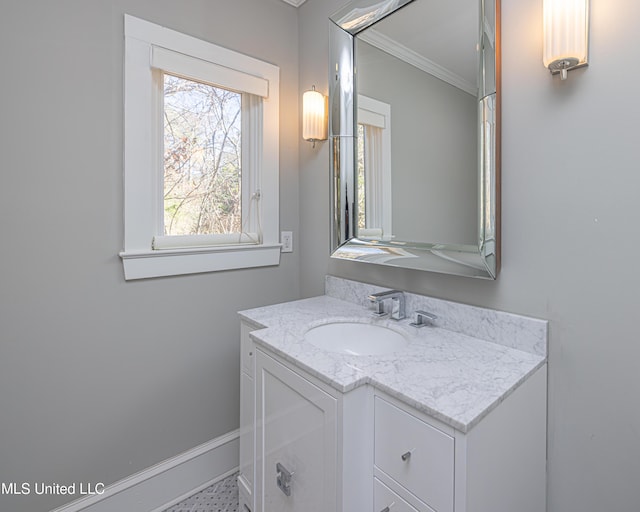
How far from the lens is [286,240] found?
1906 mm

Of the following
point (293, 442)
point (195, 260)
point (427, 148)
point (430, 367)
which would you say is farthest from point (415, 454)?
point (195, 260)

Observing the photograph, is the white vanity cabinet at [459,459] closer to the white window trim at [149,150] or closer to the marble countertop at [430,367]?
the marble countertop at [430,367]

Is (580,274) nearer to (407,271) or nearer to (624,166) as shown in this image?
(624,166)

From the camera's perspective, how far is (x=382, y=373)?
2.94 feet

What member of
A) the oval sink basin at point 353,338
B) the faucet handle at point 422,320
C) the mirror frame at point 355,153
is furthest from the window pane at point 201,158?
the faucet handle at point 422,320

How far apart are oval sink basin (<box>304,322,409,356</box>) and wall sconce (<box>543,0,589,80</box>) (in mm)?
924

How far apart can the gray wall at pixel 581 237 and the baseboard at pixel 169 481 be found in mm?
1364

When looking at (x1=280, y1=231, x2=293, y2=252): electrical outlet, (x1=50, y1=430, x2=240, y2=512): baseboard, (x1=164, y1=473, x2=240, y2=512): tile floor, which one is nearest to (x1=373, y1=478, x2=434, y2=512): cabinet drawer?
(x1=164, y1=473, x2=240, y2=512): tile floor

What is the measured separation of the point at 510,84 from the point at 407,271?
0.71 metres

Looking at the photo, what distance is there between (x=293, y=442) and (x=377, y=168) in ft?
3.44

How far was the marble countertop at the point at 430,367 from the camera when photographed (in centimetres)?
76

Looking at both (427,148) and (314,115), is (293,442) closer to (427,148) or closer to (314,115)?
(427,148)

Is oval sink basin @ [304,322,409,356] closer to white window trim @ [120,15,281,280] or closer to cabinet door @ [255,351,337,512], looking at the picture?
cabinet door @ [255,351,337,512]

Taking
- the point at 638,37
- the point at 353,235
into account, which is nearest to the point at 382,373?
the point at 353,235
